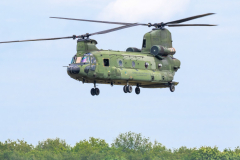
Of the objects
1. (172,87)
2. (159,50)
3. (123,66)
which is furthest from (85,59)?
(172,87)

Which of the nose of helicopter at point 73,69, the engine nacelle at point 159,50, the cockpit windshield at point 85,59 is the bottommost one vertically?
the nose of helicopter at point 73,69

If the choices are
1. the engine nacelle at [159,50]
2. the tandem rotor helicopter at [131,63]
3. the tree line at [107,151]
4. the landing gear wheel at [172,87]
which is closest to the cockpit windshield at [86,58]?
the tandem rotor helicopter at [131,63]

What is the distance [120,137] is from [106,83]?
341ft

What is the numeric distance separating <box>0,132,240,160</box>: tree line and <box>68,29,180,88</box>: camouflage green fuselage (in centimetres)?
7715

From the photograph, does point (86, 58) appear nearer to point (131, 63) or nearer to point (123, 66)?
point (123, 66)

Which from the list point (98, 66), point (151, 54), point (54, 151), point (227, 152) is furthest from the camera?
point (54, 151)

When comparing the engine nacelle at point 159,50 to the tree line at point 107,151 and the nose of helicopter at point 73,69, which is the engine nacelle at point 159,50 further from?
the tree line at point 107,151

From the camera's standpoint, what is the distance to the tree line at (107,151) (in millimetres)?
143875

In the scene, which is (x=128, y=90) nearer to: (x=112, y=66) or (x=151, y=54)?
(x=112, y=66)

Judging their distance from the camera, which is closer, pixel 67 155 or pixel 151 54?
pixel 151 54

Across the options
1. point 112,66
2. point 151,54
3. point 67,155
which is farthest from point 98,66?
point 67,155

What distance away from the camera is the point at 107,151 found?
155 metres

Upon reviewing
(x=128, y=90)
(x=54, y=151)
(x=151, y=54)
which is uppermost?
(x=54, y=151)

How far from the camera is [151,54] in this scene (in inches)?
2633
